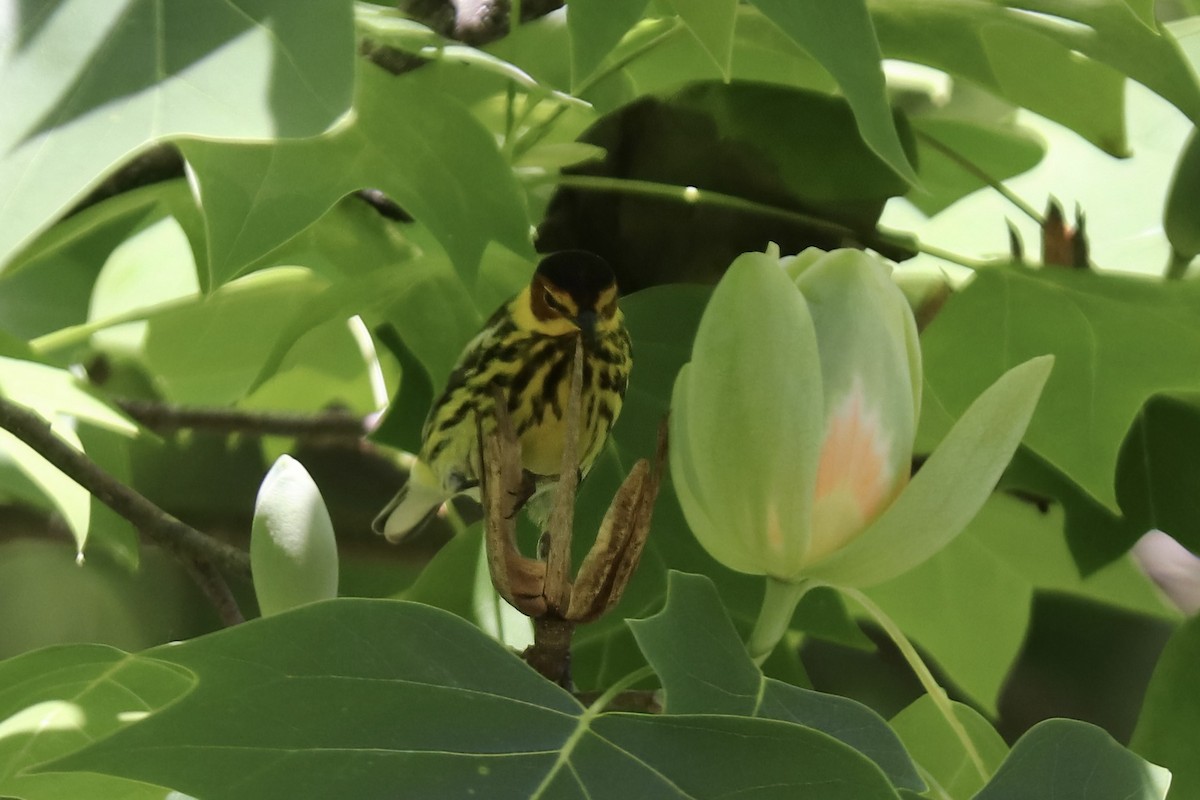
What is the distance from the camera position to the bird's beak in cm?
37

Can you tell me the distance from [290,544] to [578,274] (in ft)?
0.41

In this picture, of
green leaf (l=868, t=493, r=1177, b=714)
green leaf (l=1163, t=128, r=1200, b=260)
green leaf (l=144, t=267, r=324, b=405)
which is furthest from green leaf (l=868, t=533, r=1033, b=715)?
green leaf (l=144, t=267, r=324, b=405)

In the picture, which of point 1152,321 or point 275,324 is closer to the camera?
point 1152,321

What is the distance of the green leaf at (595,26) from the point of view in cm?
25

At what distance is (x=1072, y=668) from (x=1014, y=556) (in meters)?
0.75

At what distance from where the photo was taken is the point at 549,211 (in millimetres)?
399

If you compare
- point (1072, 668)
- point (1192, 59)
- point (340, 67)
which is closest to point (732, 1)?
point (340, 67)

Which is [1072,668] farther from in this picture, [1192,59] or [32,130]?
[32,130]

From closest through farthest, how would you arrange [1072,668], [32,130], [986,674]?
[32,130] → [986,674] → [1072,668]

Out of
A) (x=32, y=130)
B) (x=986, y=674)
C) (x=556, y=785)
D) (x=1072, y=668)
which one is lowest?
(x=1072, y=668)

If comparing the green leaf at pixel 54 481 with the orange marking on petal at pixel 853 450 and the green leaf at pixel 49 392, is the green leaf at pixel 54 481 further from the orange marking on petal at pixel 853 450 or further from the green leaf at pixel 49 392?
the orange marking on petal at pixel 853 450

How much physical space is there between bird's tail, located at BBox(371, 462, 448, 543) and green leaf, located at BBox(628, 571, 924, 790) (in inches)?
9.7

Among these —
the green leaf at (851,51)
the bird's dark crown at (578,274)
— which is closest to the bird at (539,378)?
the bird's dark crown at (578,274)

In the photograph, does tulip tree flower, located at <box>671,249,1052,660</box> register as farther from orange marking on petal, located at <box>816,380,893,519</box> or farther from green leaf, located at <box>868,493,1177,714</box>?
green leaf, located at <box>868,493,1177,714</box>
